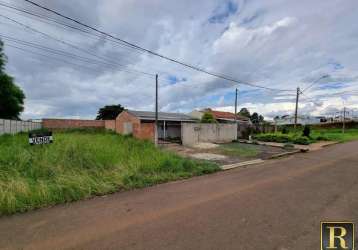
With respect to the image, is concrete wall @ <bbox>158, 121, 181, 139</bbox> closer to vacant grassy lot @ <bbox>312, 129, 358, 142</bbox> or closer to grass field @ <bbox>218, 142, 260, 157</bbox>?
grass field @ <bbox>218, 142, 260, 157</bbox>

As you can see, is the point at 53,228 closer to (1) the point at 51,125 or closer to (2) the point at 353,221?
(2) the point at 353,221

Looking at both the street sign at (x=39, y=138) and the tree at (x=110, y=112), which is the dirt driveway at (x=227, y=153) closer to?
the street sign at (x=39, y=138)

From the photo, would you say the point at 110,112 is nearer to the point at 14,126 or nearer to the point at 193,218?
the point at 14,126

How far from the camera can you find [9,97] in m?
25.1

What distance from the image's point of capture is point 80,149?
25.7 ft

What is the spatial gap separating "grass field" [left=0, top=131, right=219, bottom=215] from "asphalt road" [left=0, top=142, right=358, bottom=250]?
1.45ft

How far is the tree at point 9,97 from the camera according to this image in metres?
23.8

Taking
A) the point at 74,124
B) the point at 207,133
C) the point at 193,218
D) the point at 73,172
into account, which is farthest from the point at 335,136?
the point at 74,124

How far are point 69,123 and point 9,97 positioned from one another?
9.24 metres

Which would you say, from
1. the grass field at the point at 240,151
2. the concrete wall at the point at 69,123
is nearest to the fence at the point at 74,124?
the concrete wall at the point at 69,123

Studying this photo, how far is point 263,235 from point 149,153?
616cm

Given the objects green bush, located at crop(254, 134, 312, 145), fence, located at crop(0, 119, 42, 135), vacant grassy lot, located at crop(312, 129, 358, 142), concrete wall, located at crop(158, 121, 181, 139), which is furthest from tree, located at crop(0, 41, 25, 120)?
vacant grassy lot, located at crop(312, 129, 358, 142)

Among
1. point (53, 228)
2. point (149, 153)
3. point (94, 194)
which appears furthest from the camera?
point (149, 153)

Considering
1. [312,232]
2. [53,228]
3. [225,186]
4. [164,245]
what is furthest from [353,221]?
[53,228]
